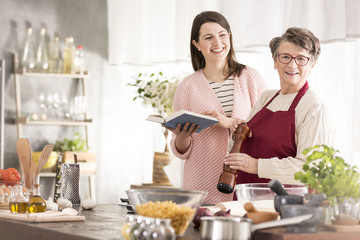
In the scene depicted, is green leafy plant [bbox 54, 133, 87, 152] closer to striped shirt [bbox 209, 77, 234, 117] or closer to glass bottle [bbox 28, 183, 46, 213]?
striped shirt [bbox 209, 77, 234, 117]

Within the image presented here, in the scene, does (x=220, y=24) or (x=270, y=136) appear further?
(x=220, y=24)

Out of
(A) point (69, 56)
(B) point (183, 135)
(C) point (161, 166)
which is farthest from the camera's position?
(A) point (69, 56)

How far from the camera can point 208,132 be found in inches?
114

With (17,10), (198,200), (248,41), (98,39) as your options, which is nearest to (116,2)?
(98,39)

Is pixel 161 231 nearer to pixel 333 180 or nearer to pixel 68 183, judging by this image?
pixel 333 180

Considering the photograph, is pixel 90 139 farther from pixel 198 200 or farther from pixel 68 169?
pixel 198 200

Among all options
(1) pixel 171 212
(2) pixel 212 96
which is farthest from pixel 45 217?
(2) pixel 212 96

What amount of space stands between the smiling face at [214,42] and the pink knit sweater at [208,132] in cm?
13

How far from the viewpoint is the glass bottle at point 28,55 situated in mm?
4883

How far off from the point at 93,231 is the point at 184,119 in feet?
3.29

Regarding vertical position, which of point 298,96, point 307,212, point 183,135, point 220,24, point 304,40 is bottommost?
point 307,212

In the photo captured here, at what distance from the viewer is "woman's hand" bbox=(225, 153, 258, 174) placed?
7.48ft

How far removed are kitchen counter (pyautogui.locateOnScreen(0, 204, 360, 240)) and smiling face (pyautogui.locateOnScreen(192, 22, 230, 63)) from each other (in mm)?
1020

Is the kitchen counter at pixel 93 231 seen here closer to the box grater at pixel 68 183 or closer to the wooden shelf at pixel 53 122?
the box grater at pixel 68 183
